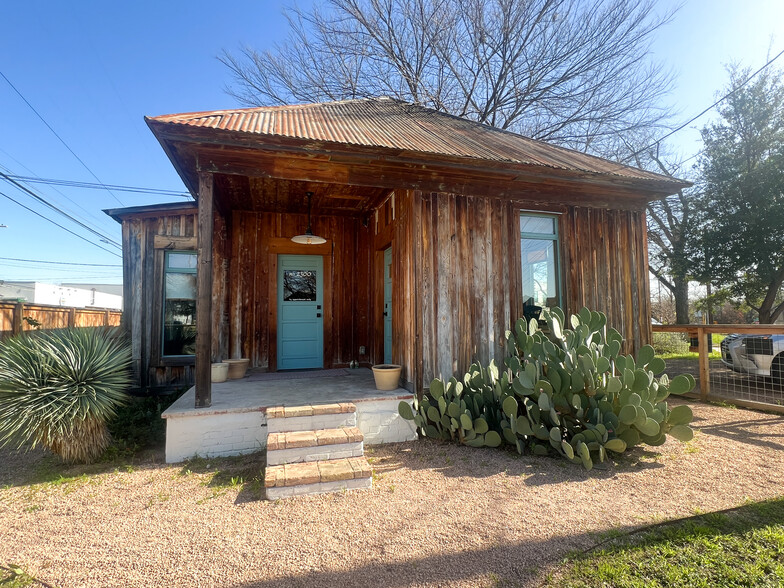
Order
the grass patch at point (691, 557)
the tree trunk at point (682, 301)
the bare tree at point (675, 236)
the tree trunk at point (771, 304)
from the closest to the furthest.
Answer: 1. the grass patch at point (691, 557)
2. the tree trunk at point (771, 304)
3. the bare tree at point (675, 236)
4. the tree trunk at point (682, 301)

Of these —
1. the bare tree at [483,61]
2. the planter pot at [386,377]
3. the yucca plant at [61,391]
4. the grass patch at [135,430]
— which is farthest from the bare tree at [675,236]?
the yucca plant at [61,391]

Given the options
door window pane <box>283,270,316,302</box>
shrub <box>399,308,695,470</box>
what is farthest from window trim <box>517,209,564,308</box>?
door window pane <box>283,270,316,302</box>

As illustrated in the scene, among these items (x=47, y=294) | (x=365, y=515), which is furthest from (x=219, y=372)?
(x=47, y=294)

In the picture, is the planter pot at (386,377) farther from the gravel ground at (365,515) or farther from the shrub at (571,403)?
the gravel ground at (365,515)

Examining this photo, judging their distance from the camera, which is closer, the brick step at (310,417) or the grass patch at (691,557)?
the grass patch at (691,557)

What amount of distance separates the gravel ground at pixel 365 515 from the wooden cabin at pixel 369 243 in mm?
1069

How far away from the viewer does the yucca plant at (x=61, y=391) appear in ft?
10.2

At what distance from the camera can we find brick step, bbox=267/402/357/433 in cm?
337

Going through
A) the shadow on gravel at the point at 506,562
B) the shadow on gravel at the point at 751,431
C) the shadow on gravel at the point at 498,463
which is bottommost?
the shadow on gravel at the point at 751,431

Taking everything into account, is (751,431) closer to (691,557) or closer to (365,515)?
(691,557)

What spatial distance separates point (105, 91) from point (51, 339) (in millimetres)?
12090

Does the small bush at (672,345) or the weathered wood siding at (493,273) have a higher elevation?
the weathered wood siding at (493,273)

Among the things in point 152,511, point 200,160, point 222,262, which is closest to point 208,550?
point 152,511

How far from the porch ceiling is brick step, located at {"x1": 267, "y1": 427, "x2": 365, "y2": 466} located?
10.0 ft
